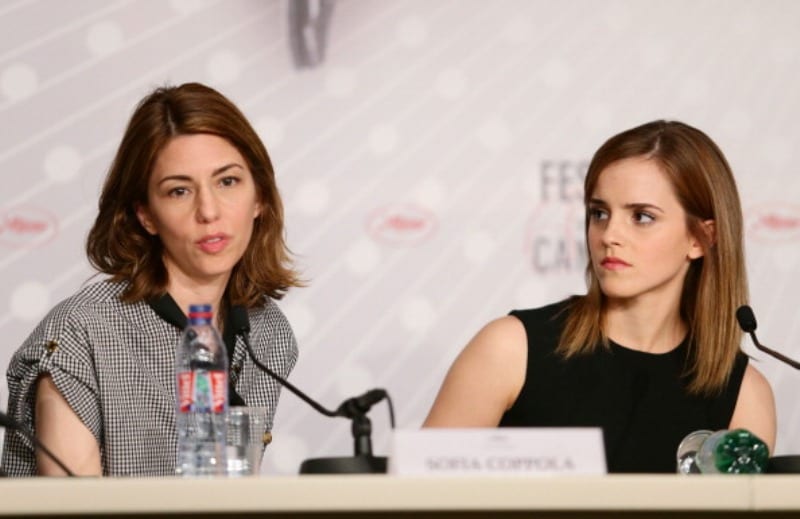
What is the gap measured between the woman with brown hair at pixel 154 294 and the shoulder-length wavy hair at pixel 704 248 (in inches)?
24.1

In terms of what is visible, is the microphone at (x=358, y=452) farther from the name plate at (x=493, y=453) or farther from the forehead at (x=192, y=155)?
the forehead at (x=192, y=155)

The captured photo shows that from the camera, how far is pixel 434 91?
3.43 metres

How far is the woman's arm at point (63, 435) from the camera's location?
7.29ft

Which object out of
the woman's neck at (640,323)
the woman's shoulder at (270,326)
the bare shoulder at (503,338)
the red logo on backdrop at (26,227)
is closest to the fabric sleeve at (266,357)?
the woman's shoulder at (270,326)

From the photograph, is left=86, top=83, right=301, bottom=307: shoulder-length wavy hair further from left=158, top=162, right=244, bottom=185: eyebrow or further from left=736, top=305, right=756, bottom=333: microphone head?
left=736, top=305, right=756, bottom=333: microphone head

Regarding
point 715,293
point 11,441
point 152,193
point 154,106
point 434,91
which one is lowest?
point 11,441

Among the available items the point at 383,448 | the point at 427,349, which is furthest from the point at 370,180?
the point at 383,448

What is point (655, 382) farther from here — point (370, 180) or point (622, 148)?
point (370, 180)

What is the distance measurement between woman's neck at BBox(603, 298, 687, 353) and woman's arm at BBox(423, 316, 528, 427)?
202 mm

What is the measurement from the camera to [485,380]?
8.59ft

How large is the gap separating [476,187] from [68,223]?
39.2 inches

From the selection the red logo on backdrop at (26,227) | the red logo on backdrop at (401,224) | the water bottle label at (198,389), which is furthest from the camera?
the red logo on backdrop at (401,224)

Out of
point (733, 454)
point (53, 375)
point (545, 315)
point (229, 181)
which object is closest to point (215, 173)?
point (229, 181)

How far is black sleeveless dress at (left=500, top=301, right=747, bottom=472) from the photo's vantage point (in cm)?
265
